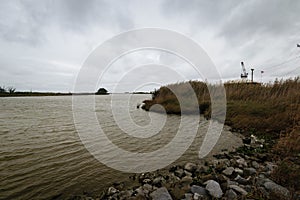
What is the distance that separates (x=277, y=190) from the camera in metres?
2.60

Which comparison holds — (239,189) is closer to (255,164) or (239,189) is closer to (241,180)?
(241,180)

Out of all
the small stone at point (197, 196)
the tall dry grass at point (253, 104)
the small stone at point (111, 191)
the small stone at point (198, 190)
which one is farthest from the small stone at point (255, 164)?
the small stone at point (111, 191)

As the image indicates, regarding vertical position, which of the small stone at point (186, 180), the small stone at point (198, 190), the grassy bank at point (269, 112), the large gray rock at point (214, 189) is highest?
the grassy bank at point (269, 112)

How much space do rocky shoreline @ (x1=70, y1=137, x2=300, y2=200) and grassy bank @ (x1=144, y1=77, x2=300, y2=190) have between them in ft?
1.12

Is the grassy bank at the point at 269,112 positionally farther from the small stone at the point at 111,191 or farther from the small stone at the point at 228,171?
the small stone at the point at 111,191

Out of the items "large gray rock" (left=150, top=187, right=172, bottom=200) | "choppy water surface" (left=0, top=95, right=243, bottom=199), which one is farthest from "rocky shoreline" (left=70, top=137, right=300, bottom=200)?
"choppy water surface" (left=0, top=95, right=243, bottom=199)

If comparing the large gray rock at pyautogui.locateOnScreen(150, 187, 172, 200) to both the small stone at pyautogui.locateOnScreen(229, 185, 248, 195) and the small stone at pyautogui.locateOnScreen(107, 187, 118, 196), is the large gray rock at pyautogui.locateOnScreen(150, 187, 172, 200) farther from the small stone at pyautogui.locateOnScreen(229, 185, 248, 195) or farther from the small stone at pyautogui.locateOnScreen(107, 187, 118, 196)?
the small stone at pyautogui.locateOnScreen(229, 185, 248, 195)

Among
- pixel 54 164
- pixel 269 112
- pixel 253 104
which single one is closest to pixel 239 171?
pixel 54 164

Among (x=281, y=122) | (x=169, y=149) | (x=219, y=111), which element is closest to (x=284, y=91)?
(x=219, y=111)

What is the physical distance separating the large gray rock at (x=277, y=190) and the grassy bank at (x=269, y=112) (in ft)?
0.59

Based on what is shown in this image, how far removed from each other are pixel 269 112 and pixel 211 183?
7487 millimetres

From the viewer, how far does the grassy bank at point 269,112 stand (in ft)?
12.5

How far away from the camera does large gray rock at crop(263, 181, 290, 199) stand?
7.93 ft

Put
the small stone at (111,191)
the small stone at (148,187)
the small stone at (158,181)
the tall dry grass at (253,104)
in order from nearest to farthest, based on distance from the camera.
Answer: the small stone at (111,191) < the small stone at (148,187) < the small stone at (158,181) < the tall dry grass at (253,104)
